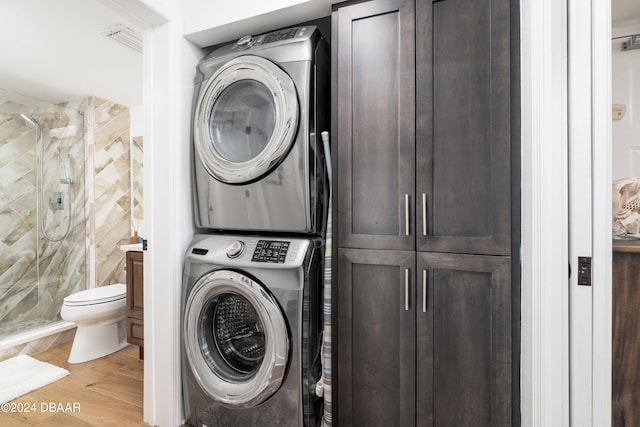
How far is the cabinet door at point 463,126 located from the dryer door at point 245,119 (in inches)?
24.0

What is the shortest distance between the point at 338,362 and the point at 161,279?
1.04 metres

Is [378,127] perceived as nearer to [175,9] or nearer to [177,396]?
[175,9]

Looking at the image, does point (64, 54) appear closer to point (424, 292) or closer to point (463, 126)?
point (463, 126)

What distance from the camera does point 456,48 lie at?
3.90ft

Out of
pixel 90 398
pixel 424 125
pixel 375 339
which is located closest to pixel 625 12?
pixel 424 125

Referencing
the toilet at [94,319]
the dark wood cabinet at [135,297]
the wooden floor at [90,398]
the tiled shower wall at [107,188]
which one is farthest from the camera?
the tiled shower wall at [107,188]

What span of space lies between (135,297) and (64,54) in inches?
78.1

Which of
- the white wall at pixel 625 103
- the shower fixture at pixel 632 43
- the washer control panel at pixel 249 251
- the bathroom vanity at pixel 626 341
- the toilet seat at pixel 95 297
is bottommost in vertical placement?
the toilet seat at pixel 95 297

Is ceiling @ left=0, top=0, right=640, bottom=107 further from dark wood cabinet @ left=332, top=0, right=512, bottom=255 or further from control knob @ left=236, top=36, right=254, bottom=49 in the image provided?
dark wood cabinet @ left=332, top=0, right=512, bottom=255

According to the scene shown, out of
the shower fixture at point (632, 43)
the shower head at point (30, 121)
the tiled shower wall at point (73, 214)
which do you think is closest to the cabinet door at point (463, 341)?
the shower fixture at point (632, 43)

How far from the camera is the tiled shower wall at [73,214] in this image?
2889mm

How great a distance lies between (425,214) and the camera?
1232mm

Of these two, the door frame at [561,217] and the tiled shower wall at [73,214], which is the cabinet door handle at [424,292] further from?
the tiled shower wall at [73,214]

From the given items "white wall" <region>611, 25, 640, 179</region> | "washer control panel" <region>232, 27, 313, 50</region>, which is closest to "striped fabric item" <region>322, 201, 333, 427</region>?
"washer control panel" <region>232, 27, 313, 50</region>
